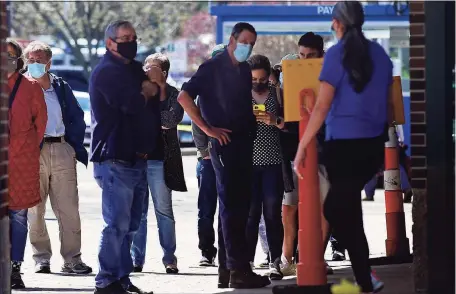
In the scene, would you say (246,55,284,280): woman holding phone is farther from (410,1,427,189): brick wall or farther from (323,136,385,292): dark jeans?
(323,136,385,292): dark jeans

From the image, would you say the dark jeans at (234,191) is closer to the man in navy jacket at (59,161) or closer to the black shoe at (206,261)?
the man in navy jacket at (59,161)

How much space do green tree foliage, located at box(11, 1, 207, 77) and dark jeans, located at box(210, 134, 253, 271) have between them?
4052 cm

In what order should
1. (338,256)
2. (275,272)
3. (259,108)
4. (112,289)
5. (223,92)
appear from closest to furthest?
(112,289), (223,92), (259,108), (275,272), (338,256)

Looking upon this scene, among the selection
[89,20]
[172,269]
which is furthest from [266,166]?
[89,20]

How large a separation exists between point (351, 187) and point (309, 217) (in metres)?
0.57

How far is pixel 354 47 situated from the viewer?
27.3ft

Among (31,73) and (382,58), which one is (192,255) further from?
(382,58)

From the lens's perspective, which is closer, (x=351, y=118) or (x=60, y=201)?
(x=351, y=118)

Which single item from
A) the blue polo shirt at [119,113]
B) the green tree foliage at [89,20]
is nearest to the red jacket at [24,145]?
the blue polo shirt at [119,113]

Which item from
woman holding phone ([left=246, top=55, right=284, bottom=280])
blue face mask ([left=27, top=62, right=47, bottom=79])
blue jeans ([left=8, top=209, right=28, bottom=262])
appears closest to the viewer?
blue jeans ([left=8, top=209, right=28, bottom=262])

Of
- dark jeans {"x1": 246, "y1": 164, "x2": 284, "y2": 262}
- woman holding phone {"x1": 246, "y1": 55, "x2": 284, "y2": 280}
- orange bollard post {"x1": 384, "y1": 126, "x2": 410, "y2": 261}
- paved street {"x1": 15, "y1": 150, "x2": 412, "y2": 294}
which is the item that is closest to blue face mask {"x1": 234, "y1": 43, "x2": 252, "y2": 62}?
woman holding phone {"x1": 246, "y1": 55, "x2": 284, "y2": 280}

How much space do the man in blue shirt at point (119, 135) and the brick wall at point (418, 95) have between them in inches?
70.3

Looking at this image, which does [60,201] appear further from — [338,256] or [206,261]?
[338,256]

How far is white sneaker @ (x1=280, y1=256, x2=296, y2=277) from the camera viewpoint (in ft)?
36.3
